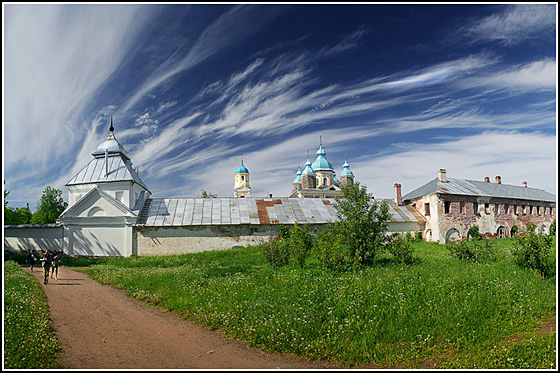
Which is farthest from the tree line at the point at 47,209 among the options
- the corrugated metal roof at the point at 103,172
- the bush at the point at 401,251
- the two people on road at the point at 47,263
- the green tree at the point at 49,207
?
the bush at the point at 401,251

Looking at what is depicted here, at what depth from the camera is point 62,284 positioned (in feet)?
42.3

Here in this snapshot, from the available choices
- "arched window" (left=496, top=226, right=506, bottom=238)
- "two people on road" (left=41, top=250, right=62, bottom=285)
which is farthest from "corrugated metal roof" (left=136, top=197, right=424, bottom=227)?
"two people on road" (left=41, top=250, right=62, bottom=285)

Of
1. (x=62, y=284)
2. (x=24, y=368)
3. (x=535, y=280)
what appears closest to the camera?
(x=24, y=368)

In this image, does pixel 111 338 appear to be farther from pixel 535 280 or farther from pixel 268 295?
pixel 535 280

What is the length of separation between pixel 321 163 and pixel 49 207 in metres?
45.5

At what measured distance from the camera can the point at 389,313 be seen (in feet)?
23.8

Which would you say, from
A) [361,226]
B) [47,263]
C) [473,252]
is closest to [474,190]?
[473,252]

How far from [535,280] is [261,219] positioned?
60.5ft

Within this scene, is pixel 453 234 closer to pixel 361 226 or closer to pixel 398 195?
pixel 398 195

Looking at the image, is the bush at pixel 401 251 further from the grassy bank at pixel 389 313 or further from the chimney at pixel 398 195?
the chimney at pixel 398 195

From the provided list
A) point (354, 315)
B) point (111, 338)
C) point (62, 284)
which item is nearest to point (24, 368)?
point (111, 338)

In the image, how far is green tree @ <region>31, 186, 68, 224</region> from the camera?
45219 mm

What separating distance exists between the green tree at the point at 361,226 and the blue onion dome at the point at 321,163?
50.8 metres

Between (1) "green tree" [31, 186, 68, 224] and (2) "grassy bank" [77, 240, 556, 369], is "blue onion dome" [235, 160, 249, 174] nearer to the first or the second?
(1) "green tree" [31, 186, 68, 224]
